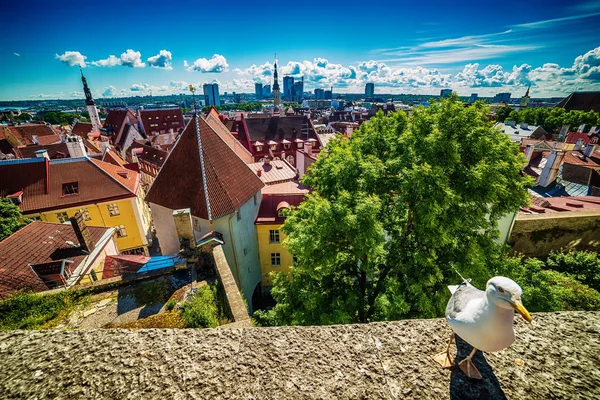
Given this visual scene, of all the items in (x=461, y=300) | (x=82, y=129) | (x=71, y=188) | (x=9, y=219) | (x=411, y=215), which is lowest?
(x=9, y=219)

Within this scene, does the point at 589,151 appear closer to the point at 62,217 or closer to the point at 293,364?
the point at 293,364

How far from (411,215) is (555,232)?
927cm

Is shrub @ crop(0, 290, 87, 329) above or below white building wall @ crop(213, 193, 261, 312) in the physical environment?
above

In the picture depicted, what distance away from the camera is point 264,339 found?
103 inches

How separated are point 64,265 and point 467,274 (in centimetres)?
1667

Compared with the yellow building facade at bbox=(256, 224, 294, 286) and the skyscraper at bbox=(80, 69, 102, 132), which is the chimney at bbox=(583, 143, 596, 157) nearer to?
the yellow building facade at bbox=(256, 224, 294, 286)

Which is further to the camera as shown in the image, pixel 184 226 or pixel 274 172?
pixel 274 172

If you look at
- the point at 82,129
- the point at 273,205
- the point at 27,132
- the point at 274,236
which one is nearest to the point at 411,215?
the point at 273,205

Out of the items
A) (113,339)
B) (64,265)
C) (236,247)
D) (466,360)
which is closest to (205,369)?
(113,339)

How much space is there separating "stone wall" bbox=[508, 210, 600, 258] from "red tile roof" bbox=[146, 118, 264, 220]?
14.4m

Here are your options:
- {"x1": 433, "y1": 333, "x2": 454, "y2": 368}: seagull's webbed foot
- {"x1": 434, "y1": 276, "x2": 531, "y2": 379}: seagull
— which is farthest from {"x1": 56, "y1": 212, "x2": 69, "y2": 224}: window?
{"x1": 434, "y1": 276, "x2": 531, "y2": 379}: seagull

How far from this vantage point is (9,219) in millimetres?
16375

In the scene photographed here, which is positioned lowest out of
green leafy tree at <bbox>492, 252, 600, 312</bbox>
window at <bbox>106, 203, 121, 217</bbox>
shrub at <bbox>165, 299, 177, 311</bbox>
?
window at <bbox>106, 203, 121, 217</bbox>

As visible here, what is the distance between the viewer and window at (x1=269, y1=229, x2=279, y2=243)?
54.9 feet
